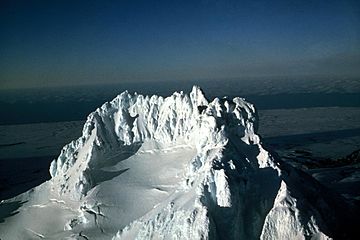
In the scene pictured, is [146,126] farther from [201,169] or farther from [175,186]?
[201,169]

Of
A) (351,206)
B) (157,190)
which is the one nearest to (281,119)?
(351,206)

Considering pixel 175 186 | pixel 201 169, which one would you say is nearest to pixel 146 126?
pixel 175 186

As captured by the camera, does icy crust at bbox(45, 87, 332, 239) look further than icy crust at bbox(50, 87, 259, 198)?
No

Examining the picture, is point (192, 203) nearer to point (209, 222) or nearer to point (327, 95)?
point (209, 222)

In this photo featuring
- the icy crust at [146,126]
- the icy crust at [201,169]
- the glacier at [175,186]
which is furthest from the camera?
the icy crust at [146,126]

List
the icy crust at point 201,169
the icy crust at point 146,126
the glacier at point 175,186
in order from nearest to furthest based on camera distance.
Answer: the icy crust at point 201,169, the glacier at point 175,186, the icy crust at point 146,126
